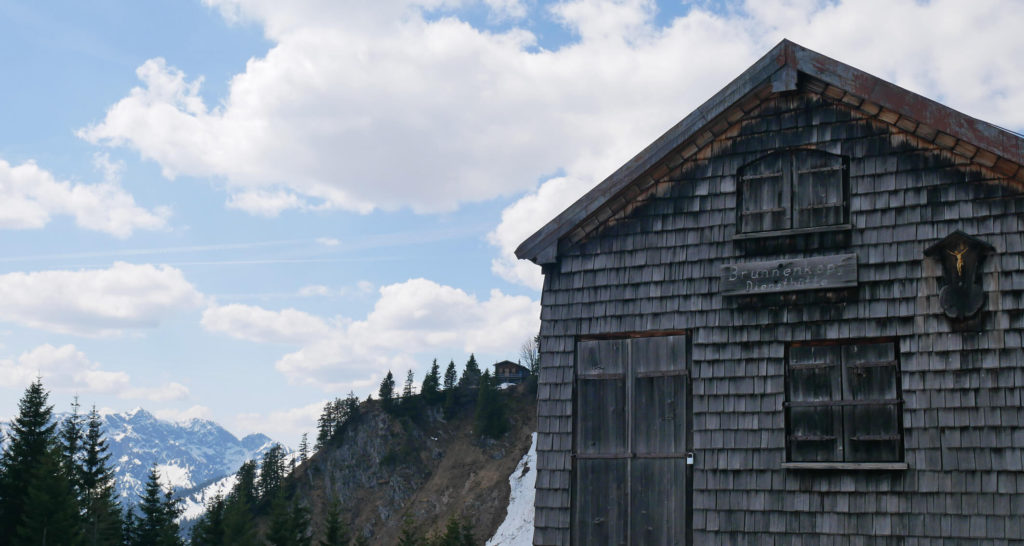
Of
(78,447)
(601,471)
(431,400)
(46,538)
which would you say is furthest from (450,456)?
(601,471)

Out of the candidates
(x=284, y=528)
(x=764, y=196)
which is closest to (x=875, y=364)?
(x=764, y=196)

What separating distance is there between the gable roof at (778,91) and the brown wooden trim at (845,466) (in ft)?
11.3

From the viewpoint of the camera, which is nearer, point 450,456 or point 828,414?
point 828,414

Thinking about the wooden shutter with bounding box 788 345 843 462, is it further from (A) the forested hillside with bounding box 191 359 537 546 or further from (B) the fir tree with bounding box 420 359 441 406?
(B) the fir tree with bounding box 420 359 441 406

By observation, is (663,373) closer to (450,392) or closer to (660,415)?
(660,415)

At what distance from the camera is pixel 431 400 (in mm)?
104062

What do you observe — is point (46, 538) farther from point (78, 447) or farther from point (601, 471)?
point (601, 471)

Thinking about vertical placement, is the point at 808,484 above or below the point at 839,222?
below

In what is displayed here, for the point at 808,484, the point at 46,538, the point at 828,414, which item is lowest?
the point at 46,538

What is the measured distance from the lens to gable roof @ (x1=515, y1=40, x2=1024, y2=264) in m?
10.3

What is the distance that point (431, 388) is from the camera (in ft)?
344

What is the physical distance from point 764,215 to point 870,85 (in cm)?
193

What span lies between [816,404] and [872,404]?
609 mm

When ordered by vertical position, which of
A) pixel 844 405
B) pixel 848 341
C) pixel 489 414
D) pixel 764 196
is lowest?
pixel 844 405
